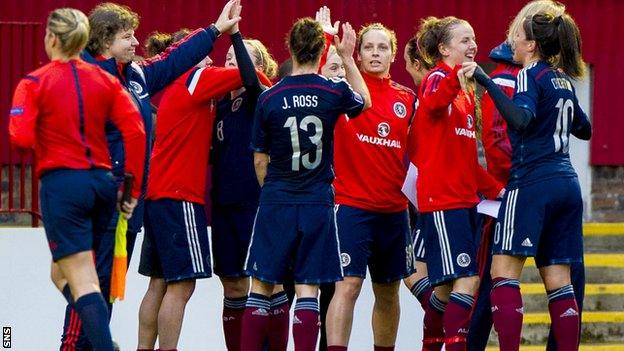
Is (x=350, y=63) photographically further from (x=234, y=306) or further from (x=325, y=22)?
(x=234, y=306)

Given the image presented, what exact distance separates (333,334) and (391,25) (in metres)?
5.36

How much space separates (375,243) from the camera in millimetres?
10266

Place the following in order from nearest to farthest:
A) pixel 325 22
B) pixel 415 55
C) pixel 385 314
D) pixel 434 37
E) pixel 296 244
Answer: pixel 296 244 < pixel 325 22 < pixel 434 37 < pixel 385 314 < pixel 415 55

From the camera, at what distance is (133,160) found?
29.3 feet

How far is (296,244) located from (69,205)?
1412 mm

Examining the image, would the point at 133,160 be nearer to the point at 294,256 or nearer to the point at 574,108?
the point at 294,256

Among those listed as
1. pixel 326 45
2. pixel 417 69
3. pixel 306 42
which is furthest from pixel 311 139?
pixel 417 69

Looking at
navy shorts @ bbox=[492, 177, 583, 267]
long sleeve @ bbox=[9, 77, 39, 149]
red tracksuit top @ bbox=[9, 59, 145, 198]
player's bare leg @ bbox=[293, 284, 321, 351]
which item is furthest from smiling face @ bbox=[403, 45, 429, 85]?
long sleeve @ bbox=[9, 77, 39, 149]

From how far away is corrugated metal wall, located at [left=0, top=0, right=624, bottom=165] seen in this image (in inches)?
567

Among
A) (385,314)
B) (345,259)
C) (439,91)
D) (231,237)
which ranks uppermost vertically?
(439,91)

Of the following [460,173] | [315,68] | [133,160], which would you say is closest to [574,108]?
[460,173]

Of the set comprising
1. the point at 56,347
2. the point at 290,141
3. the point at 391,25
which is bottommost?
the point at 56,347

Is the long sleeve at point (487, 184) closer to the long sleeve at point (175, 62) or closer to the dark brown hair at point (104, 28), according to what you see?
the long sleeve at point (175, 62)

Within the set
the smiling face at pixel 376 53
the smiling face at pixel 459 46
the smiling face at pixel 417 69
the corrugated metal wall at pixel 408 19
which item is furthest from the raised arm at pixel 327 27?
the corrugated metal wall at pixel 408 19
